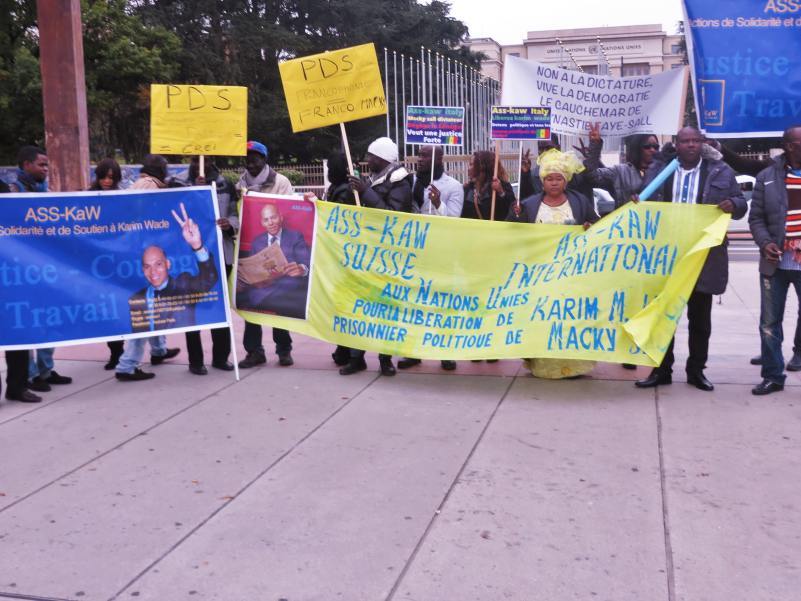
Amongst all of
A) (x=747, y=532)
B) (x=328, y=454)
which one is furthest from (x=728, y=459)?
(x=328, y=454)

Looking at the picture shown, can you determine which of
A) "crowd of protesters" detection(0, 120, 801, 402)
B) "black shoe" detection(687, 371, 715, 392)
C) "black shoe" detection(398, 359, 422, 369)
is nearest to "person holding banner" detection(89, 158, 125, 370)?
"crowd of protesters" detection(0, 120, 801, 402)

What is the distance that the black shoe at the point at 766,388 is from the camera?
6309mm

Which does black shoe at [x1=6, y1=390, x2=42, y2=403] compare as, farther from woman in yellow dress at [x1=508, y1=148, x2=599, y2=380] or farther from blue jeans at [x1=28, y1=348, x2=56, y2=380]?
woman in yellow dress at [x1=508, y1=148, x2=599, y2=380]

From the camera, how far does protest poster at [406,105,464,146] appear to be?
916 cm

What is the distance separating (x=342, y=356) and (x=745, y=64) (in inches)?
149

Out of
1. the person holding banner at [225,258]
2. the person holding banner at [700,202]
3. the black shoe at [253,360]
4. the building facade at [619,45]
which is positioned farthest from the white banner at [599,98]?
the building facade at [619,45]

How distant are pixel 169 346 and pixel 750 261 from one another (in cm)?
1164

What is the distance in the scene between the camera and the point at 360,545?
4.01m

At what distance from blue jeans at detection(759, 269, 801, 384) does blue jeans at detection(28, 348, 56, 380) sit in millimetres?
5241

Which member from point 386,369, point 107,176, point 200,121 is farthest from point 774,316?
point 107,176

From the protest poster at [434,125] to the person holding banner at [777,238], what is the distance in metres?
3.57

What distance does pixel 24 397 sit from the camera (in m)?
6.51

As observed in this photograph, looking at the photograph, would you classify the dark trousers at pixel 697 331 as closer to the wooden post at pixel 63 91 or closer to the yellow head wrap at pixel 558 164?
the yellow head wrap at pixel 558 164

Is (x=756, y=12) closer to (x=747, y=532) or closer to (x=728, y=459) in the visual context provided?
(x=728, y=459)
